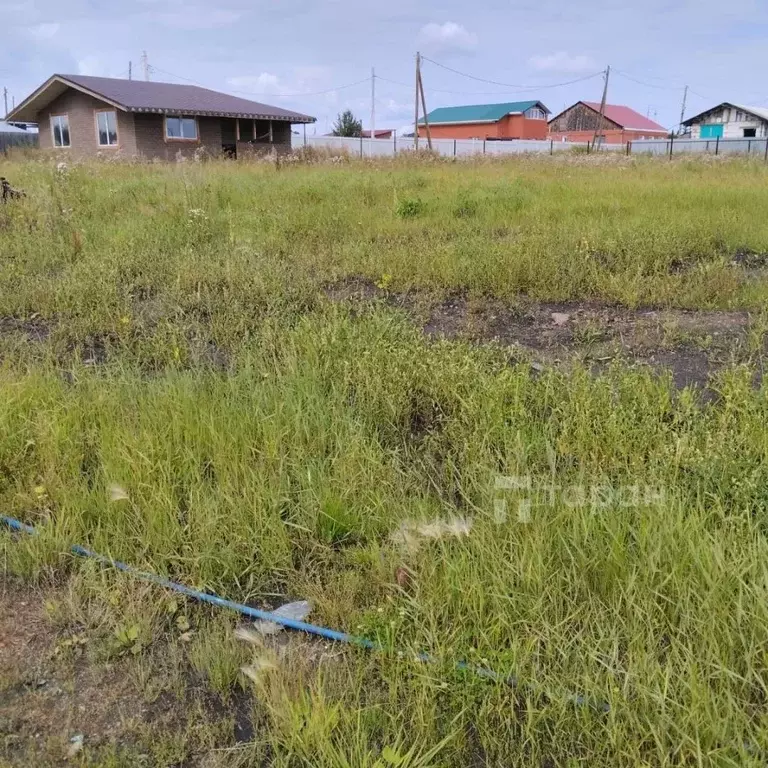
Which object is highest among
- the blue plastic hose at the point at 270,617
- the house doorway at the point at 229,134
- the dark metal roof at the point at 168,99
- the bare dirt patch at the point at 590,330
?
the dark metal roof at the point at 168,99

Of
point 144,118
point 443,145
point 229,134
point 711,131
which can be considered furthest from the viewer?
point 711,131

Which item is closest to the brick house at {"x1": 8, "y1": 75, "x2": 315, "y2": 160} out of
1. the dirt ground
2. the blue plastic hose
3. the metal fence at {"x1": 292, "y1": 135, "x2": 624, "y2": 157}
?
the metal fence at {"x1": 292, "y1": 135, "x2": 624, "y2": 157}

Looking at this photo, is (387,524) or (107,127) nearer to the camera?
(387,524)

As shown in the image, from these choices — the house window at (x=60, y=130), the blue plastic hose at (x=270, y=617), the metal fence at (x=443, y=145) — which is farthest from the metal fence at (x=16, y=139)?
the blue plastic hose at (x=270, y=617)

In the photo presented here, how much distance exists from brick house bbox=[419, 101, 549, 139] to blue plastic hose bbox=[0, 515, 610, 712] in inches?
2374

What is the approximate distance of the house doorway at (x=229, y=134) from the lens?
27578 millimetres

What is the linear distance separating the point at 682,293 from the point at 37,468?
16.8 feet

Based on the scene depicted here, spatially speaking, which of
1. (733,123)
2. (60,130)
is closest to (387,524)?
(60,130)

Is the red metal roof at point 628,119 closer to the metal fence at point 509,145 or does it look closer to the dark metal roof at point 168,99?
the metal fence at point 509,145

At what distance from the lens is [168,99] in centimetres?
2595

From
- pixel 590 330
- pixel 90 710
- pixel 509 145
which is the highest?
pixel 509 145

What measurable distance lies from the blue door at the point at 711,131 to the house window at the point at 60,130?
176 feet

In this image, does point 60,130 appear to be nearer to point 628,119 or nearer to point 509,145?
point 509,145

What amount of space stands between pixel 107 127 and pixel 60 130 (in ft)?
12.0
